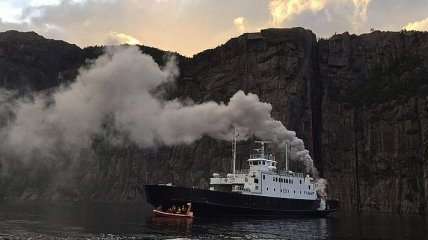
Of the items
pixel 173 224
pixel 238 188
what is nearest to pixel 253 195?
pixel 238 188

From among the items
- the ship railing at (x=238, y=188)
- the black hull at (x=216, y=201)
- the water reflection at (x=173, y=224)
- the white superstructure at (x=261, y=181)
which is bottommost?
the water reflection at (x=173, y=224)

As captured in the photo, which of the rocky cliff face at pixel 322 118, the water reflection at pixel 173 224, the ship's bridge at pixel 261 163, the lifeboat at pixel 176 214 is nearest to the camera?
the water reflection at pixel 173 224

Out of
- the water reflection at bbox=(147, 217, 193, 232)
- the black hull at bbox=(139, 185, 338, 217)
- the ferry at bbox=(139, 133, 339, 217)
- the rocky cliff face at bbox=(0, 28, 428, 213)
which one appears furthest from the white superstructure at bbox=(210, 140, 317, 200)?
the rocky cliff face at bbox=(0, 28, 428, 213)

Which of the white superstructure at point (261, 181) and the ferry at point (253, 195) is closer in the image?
the ferry at point (253, 195)

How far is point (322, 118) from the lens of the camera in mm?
156875

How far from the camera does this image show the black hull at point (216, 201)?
75.9 metres

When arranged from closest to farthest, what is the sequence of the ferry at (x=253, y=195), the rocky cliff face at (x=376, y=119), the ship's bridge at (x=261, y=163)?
the ferry at (x=253, y=195) < the ship's bridge at (x=261, y=163) < the rocky cliff face at (x=376, y=119)

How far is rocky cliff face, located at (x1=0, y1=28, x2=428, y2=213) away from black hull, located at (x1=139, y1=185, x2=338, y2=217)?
187 feet

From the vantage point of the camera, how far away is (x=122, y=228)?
59.8 meters

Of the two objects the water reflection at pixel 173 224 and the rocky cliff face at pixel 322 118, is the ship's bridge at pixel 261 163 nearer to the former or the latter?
the water reflection at pixel 173 224

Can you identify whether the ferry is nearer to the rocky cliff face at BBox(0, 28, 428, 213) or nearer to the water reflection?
the water reflection

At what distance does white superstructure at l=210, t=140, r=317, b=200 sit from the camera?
278 feet

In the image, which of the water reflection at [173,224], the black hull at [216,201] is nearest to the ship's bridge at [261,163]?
the black hull at [216,201]

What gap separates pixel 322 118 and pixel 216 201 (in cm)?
8617
